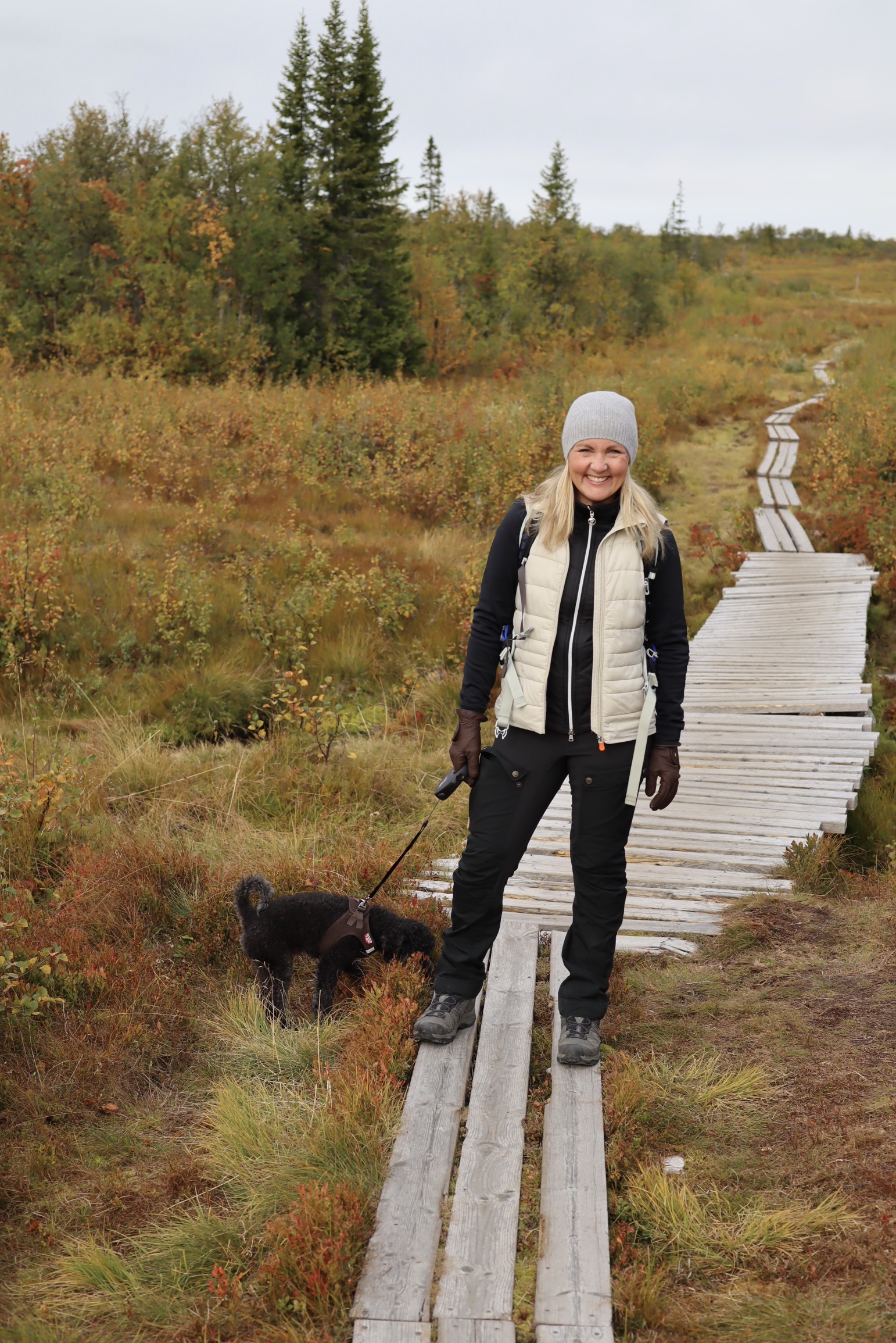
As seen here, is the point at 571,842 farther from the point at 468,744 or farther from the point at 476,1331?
the point at 476,1331

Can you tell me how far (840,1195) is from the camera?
2.90 metres

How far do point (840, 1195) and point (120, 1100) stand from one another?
231 centimetres

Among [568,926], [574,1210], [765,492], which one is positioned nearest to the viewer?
[574,1210]

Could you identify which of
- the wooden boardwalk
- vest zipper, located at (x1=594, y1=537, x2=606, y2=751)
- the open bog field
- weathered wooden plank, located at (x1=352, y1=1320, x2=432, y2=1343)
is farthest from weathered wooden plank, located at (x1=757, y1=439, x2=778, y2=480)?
weathered wooden plank, located at (x1=352, y1=1320, x2=432, y2=1343)

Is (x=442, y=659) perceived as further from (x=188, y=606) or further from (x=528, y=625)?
(x=528, y=625)

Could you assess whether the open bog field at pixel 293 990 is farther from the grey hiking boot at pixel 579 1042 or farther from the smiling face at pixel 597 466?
the smiling face at pixel 597 466

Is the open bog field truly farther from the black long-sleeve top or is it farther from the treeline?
the treeline

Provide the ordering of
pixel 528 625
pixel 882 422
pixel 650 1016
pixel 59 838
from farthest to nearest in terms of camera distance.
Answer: pixel 882 422, pixel 59 838, pixel 650 1016, pixel 528 625

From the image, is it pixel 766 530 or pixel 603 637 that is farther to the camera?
pixel 766 530

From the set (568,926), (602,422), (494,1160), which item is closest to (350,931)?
(494,1160)

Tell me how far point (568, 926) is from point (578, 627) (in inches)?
75.6

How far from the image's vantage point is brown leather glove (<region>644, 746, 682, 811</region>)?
344 centimetres

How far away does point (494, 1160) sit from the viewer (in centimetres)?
307


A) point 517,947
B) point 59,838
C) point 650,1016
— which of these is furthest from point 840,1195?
point 59,838
